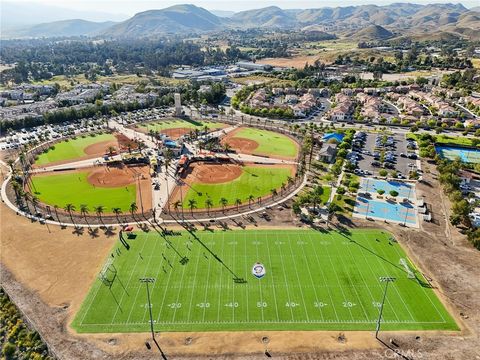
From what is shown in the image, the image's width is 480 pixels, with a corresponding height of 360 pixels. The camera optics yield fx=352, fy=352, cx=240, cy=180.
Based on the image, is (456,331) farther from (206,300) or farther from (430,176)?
(430,176)

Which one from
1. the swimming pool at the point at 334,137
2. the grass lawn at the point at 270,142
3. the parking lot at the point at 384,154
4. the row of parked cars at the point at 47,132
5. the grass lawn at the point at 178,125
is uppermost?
the swimming pool at the point at 334,137

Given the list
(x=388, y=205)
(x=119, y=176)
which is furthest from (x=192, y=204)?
(x=388, y=205)

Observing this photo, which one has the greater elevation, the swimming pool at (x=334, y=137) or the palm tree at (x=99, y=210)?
the swimming pool at (x=334, y=137)

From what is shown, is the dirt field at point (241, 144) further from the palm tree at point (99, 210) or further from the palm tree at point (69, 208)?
the palm tree at point (69, 208)

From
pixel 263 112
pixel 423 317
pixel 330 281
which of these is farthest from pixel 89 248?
pixel 263 112

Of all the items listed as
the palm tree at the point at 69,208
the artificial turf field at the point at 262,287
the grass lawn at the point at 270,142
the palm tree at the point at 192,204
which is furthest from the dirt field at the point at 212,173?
the palm tree at the point at 69,208

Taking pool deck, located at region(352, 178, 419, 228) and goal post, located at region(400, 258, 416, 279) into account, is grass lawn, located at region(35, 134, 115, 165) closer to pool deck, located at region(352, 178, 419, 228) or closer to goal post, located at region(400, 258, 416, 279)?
pool deck, located at region(352, 178, 419, 228)
